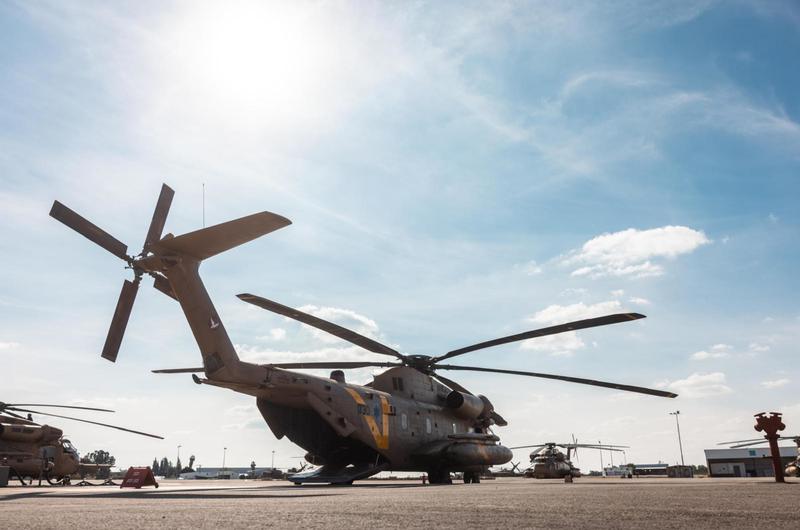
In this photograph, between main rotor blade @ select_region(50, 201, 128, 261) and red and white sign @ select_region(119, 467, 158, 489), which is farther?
red and white sign @ select_region(119, 467, 158, 489)

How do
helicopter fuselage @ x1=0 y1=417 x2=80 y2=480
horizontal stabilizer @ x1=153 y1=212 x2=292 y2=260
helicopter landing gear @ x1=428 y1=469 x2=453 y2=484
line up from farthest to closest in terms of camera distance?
helicopter fuselage @ x1=0 y1=417 x2=80 y2=480 < helicopter landing gear @ x1=428 y1=469 x2=453 y2=484 < horizontal stabilizer @ x1=153 y1=212 x2=292 y2=260

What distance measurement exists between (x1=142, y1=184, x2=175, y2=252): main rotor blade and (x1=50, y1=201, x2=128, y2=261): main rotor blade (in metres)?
0.62

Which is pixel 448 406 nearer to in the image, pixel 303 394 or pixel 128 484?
pixel 303 394

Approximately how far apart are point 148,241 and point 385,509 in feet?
37.1

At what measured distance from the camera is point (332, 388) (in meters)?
19.9

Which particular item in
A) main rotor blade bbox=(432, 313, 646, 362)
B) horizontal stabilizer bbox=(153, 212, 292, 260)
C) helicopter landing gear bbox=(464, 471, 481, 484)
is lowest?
helicopter landing gear bbox=(464, 471, 481, 484)

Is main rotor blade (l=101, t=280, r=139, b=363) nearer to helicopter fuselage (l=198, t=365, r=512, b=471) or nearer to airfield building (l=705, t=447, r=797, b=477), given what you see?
helicopter fuselage (l=198, t=365, r=512, b=471)

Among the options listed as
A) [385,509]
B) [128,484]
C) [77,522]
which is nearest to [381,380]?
[128,484]

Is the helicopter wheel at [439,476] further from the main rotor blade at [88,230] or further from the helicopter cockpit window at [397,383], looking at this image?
the main rotor blade at [88,230]

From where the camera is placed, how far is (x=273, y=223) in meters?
12.4

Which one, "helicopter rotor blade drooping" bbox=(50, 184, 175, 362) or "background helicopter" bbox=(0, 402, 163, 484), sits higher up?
"helicopter rotor blade drooping" bbox=(50, 184, 175, 362)

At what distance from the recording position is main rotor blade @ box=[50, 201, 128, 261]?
13789 millimetres

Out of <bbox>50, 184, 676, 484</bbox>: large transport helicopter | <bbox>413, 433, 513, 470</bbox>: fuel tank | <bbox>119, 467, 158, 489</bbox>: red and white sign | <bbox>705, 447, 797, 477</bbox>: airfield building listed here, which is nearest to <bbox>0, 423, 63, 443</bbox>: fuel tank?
<bbox>119, 467, 158, 489</bbox>: red and white sign

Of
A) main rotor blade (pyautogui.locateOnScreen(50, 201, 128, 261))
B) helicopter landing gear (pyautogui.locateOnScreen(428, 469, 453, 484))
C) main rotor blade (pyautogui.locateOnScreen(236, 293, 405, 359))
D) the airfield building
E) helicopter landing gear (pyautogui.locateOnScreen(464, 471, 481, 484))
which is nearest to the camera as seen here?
main rotor blade (pyautogui.locateOnScreen(50, 201, 128, 261))
